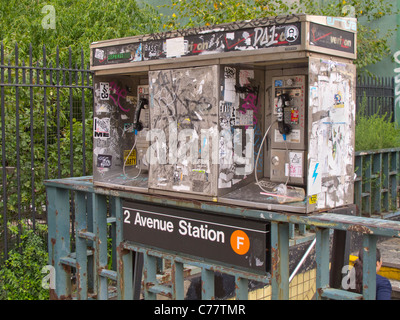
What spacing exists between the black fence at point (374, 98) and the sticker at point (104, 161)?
5.04 meters

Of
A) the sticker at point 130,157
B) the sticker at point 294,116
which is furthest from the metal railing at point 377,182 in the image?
the sticker at point 294,116

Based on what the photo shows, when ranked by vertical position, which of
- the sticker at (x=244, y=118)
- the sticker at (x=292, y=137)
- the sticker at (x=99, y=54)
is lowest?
the sticker at (x=292, y=137)

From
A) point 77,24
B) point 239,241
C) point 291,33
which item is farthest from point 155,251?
point 77,24

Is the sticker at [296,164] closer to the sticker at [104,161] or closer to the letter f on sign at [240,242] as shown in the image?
the letter f on sign at [240,242]

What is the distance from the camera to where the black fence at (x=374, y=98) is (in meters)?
8.42

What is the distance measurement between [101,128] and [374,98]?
19.4ft

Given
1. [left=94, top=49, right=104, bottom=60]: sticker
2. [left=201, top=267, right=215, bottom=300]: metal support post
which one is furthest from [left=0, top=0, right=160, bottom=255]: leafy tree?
[left=201, top=267, right=215, bottom=300]: metal support post

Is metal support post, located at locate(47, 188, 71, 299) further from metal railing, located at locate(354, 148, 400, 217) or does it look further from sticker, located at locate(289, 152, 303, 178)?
metal railing, located at locate(354, 148, 400, 217)

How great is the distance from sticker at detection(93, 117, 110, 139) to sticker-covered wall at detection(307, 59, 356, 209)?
6.81 feet

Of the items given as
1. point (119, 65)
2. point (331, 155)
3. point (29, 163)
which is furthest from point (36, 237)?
point (331, 155)

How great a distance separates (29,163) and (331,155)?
3485mm

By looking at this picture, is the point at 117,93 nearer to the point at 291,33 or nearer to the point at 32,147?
the point at 32,147

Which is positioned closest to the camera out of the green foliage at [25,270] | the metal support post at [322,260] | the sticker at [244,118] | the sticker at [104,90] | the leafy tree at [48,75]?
the metal support post at [322,260]

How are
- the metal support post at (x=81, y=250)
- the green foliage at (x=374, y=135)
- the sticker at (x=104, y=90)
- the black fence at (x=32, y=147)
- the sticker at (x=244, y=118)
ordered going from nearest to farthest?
the sticker at (x=244, y=118), the metal support post at (x=81, y=250), the sticker at (x=104, y=90), the black fence at (x=32, y=147), the green foliage at (x=374, y=135)
